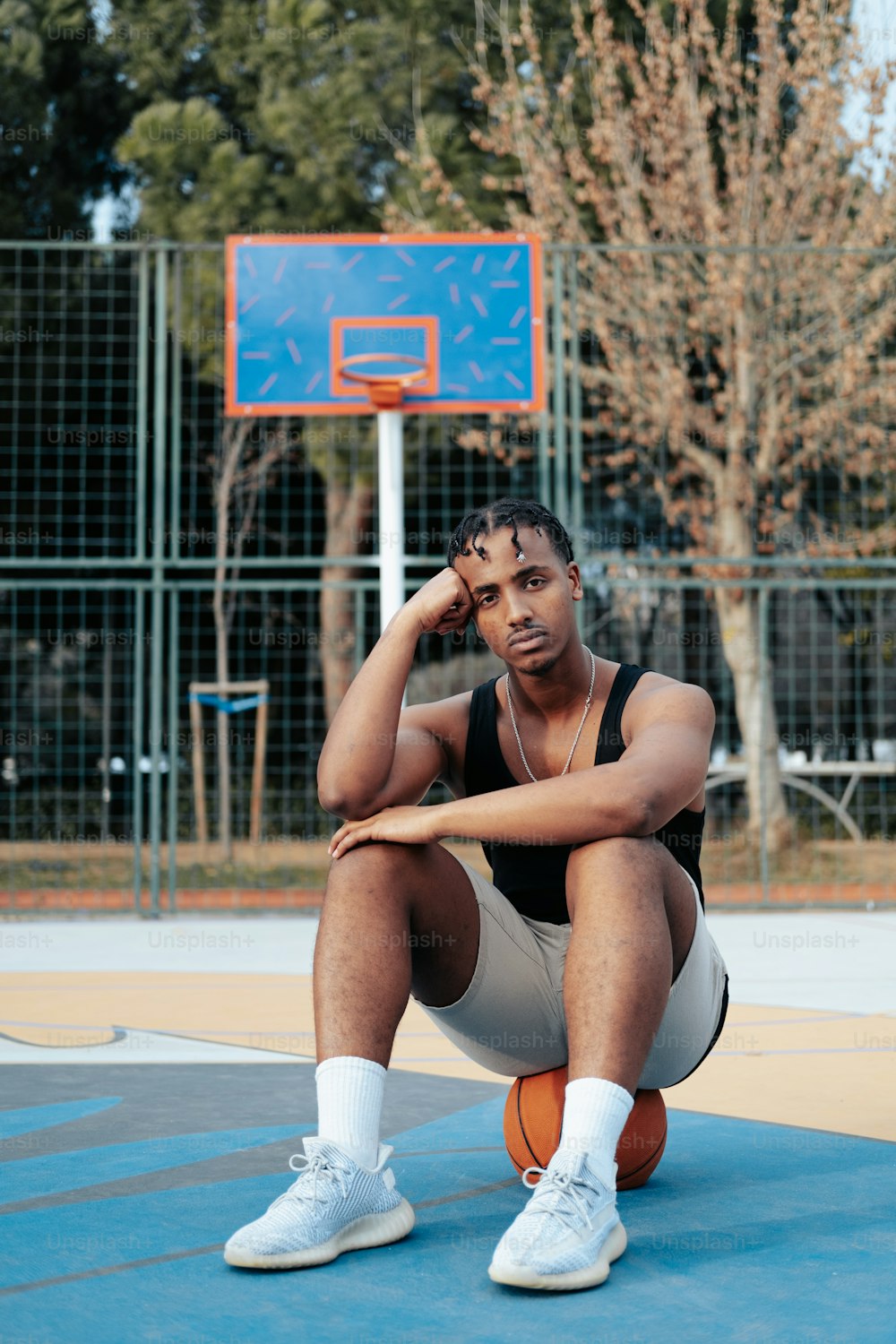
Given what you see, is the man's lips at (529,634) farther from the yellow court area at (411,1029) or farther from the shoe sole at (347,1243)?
the yellow court area at (411,1029)

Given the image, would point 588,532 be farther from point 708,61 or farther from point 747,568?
point 708,61

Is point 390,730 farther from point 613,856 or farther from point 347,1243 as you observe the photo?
point 347,1243

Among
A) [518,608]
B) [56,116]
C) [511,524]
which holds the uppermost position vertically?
[56,116]

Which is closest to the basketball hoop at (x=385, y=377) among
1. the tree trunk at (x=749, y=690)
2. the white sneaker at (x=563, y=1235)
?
the tree trunk at (x=749, y=690)

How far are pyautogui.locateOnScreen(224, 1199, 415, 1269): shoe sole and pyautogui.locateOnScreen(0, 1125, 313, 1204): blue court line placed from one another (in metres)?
0.52

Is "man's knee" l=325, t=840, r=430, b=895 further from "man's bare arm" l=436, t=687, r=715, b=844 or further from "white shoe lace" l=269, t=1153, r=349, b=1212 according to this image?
"white shoe lace" l=269, t=1153, r=349, b=1212

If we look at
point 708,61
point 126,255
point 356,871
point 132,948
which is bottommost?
point 132,948

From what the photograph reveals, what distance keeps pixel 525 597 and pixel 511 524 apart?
0.12m

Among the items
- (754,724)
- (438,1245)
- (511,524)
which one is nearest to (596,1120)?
(438,1245)

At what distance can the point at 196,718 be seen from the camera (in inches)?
347

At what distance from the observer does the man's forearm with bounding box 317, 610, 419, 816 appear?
2160 millimetres

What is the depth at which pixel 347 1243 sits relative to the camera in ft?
6.23

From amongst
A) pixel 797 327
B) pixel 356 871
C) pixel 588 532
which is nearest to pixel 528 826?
pixel 356 871

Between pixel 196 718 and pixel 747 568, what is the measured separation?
4140 mm
